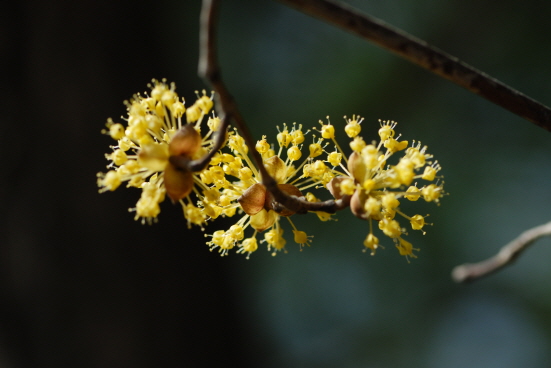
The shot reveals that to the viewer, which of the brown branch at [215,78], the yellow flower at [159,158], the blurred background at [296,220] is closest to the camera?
the brown branch at [215,78]

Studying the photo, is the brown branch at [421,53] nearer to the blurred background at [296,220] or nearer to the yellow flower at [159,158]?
the yellow flower at [159,158]

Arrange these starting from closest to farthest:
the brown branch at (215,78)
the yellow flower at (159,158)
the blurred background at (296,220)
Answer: the brown branch at (215,78) → the yellow flower at (159,158) → the blurred background at (296,220)

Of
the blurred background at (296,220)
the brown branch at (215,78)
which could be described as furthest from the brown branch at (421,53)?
the blurred background at (296,220)

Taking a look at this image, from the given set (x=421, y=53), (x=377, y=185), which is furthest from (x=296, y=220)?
(x=421, y=53)

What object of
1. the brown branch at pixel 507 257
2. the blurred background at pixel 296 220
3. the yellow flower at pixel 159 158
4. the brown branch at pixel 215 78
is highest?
the blurred background at pixel 296 220

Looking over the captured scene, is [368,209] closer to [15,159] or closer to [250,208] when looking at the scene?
[250,208]

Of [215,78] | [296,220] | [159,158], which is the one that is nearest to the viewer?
[215,78]

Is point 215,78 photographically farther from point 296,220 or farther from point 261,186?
point 296,220
